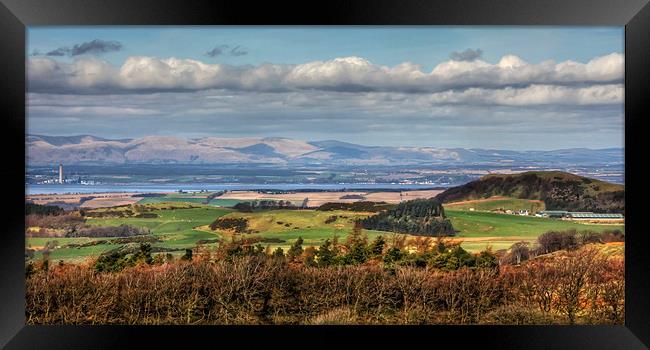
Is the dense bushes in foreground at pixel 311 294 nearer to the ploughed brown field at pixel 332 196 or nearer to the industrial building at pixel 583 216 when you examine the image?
the ploughed brown field at pixel 332 196

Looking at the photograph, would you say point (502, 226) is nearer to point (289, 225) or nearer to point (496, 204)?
point (496, 204)

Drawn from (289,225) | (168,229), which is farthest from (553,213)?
(168,229)

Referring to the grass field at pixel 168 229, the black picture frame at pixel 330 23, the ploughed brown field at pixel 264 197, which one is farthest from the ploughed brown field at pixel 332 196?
the black picture frame at pixel 330 23

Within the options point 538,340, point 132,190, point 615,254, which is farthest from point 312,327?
point 132,190

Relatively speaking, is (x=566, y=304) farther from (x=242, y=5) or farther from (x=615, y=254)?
(x=242, y=5)

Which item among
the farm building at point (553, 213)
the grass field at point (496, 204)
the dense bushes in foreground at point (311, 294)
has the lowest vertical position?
the dense bushes in foreground at point (311, 294)

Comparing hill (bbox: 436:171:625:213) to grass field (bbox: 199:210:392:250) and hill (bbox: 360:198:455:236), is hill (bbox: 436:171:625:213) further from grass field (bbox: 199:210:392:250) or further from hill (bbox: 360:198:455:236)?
grass field (bbox: 199:210:392:250)
